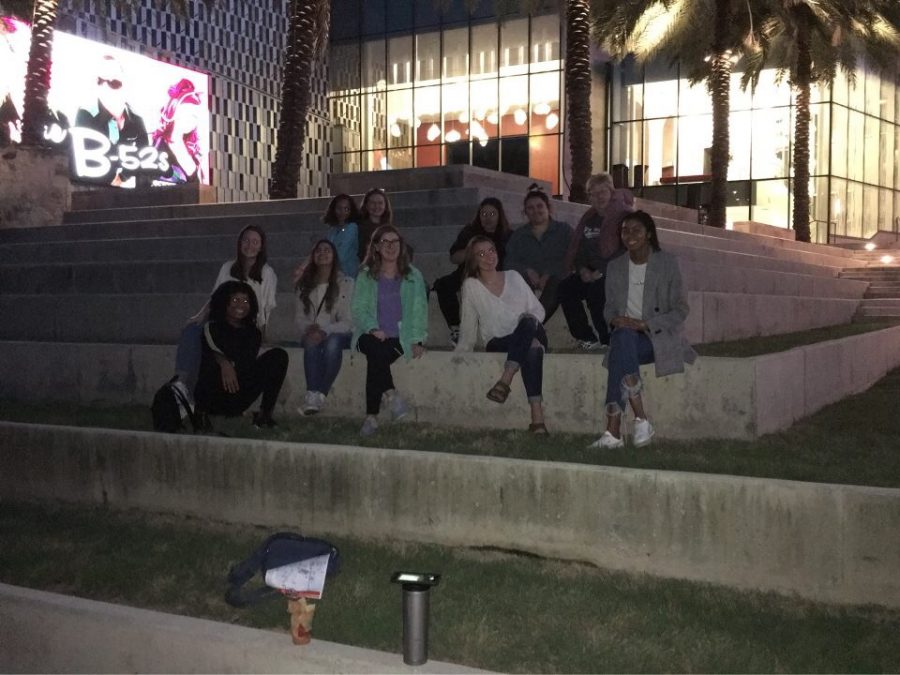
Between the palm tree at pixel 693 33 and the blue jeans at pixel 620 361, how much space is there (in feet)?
52.3

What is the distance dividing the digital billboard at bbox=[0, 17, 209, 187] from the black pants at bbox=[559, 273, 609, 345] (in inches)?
649

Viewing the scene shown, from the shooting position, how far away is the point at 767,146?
33281 mm

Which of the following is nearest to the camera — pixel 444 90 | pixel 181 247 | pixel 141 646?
pixel 141 646

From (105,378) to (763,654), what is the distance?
6.78 metres

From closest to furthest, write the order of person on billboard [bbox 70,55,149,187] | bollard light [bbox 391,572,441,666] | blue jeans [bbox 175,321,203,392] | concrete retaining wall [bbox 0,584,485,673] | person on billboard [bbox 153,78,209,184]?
bollard light [bbox 391,572,441,666], concrete retaining wall [bbox 0,584,485,673], blue jeans [bbox 175,321,203,392], person on billboard [bbox 70,55,149,187], person on billboard [bbox 153,78,209,184]

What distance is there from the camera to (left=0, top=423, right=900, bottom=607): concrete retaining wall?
4699mm

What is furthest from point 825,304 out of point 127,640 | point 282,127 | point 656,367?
point 127,640

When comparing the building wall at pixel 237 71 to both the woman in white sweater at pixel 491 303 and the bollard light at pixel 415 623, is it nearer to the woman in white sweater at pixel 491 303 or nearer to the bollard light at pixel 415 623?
the woman in white sweater at pixel 491 303

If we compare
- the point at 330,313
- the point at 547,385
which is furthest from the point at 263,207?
the point at 547,385

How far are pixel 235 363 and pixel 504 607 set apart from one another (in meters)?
3.67

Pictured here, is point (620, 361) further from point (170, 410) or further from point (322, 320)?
point (170, 410)

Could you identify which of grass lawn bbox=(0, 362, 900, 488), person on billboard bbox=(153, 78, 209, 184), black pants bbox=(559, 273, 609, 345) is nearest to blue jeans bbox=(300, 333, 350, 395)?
grass lawn bbox=(0, 362, 900, 488)

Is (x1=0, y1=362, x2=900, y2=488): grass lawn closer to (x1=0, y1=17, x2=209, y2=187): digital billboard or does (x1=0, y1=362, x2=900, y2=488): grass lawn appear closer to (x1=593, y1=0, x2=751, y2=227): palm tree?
(x1=593, y1=0, x2=751, y2=227): palm tree

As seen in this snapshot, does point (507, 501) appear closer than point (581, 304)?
Yes
